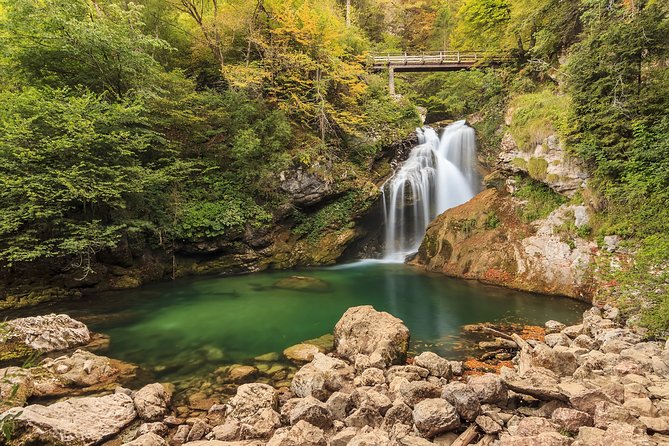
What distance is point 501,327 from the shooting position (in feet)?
26.2

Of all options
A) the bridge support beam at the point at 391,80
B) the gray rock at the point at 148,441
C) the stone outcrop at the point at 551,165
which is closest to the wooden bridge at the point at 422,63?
the bridge support beam at the point at 391,80

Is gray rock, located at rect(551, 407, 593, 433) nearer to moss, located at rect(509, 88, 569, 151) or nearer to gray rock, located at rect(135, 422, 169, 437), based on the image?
gray rock, located at rect(135, 422, 169, 437)

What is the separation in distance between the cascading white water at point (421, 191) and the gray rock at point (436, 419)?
500 inches

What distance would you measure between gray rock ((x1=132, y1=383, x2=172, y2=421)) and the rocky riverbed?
16mm

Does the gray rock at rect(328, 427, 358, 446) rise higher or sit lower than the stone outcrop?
lower

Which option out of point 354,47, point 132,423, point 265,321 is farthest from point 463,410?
point 354,47

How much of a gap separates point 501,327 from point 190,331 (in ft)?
24.7

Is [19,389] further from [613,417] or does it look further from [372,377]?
[613,417]

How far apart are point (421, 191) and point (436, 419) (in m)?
14.7

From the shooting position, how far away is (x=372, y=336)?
6.60m

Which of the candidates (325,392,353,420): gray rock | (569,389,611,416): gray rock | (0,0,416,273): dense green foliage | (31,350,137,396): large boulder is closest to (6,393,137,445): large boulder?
(31,350,137,396): large boulder

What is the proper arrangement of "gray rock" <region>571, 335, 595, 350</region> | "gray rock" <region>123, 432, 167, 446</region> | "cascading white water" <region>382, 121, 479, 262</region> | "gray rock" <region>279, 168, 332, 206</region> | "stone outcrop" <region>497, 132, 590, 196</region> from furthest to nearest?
"cascading white water" <region>382, 121, 479, 262</region> → "gray rock" <region>279, 168, 332, 206</region> → "stone outcrop" <region>497, 132, 590, 196</region> → "gray rock" <region>571, 335, 595, 350</region> → "gray rock" <region>123, 432, 167, 446</region>

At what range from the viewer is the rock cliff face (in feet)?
33.9

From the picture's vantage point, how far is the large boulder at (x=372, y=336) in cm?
610
